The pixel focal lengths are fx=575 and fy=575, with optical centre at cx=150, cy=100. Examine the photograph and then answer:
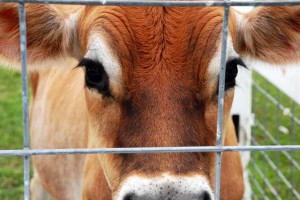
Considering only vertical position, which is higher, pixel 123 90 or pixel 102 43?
pixel 102 43

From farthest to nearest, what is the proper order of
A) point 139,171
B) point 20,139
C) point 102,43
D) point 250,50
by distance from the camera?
1. point 20,139
2. point 250,50
3. point 102,43
4. point 139,171

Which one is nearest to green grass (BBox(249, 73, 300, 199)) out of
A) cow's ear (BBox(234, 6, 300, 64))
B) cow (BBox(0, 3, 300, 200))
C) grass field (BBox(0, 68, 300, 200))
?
Result: grass field (BBox(0, 68, 300, 200))

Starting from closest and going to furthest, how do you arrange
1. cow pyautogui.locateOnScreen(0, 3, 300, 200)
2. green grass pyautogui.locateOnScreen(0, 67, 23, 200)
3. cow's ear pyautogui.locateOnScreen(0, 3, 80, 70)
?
cow pyautogui.locateOnScreen(0, 3, 300, 200) < cow's ear pyautogui.locateOnScreen(0, 3, 80, 70) < green grass pyautogui.locateOnScreen(0, 67, 23, 200)

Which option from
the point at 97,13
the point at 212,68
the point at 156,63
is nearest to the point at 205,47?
the point at 212,68

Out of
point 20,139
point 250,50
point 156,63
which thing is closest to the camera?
point 156,63

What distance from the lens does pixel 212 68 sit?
205 centimetres

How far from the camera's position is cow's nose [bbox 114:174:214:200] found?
5.72 ft

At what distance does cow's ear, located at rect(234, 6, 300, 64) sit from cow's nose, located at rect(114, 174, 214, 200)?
32.7 inches

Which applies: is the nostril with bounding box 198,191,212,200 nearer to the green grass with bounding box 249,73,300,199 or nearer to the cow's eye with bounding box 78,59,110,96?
the cow's eye with bounding box 78,59,110,96

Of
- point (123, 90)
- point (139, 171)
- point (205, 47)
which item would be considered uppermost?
point (205, 47)

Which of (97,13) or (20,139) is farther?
(20,139)

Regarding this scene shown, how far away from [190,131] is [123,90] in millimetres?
293

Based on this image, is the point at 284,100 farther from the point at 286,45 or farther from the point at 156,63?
the point at 156,63

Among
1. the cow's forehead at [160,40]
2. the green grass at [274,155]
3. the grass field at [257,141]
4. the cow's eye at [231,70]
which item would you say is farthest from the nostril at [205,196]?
the green grass at [274,155]
